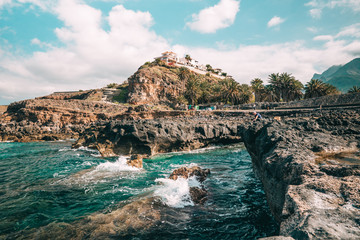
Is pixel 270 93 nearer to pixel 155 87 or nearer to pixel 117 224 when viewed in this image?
pixel 155 87

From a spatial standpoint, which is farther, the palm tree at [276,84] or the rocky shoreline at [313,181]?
the palm tree at [276,84]

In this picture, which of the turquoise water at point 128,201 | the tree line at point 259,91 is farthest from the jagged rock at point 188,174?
the tree line at point 259,91

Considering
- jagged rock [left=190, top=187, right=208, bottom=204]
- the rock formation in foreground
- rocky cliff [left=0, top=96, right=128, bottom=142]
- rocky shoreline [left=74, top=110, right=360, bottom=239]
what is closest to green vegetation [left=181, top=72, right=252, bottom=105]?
rocky cliff [left=0, top=96, right=128, bottom=142]

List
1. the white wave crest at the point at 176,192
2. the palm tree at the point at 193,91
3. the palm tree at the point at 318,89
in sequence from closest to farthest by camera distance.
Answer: the white wave crest at the point at 176,192 → the palm tree at the point at 318,89 → the palm tree at the point at 193,91

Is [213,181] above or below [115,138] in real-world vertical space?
below

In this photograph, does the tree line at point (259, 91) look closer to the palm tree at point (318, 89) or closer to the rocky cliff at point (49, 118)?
the palm tree at point (318, 89)

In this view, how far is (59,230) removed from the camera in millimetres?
6551

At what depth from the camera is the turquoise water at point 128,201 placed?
656cm

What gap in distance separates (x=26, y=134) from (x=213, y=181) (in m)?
52.2

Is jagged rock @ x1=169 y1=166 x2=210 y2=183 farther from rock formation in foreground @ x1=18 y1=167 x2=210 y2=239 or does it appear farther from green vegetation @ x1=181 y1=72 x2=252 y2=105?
green vegetation @ x1=181 y1=72 x2=252 y2=105

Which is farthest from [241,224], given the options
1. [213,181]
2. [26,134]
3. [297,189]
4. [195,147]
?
[26,134]

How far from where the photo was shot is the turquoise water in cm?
656

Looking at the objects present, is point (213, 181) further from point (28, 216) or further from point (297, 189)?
point (28, 216)

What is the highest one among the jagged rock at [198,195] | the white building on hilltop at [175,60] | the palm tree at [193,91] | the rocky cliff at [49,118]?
the white building on hilltop at [175,60]
